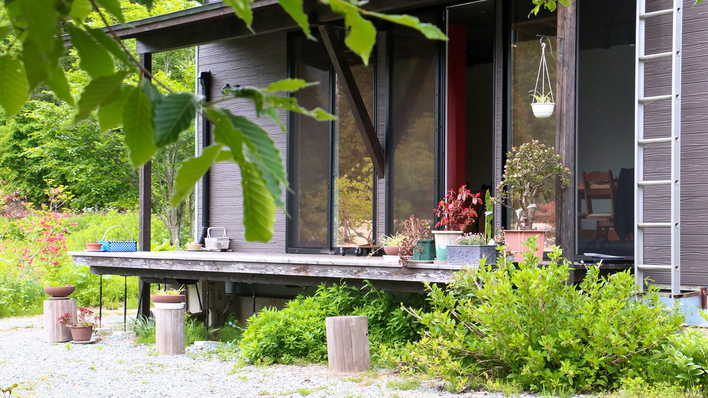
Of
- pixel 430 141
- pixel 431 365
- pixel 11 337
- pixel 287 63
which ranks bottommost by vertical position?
pixel 11 337

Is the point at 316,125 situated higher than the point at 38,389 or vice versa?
the point at 316,125

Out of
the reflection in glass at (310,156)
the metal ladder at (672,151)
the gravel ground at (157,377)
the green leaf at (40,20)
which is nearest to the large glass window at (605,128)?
the metal ladder at (672,151)

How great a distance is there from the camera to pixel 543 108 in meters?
5.78

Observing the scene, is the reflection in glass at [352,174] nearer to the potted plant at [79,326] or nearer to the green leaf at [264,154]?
the potted plant at [79,326]

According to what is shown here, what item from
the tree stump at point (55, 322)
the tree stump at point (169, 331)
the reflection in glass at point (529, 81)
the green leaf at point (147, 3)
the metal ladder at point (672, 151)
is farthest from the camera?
the tree stump at point (55, 322)

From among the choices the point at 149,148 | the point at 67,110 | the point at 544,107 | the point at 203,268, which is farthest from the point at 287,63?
the point at 67,110

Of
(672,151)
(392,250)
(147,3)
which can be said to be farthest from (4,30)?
(392,250)

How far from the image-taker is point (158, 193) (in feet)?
55.5

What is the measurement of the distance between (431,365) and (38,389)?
2.85 metres

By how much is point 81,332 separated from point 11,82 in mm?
6679

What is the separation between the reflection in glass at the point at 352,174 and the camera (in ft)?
23.5

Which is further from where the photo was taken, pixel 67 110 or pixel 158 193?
pixel 158 193

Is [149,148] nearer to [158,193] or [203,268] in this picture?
[203,268]

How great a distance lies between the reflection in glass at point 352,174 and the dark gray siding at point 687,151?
9.14ft
